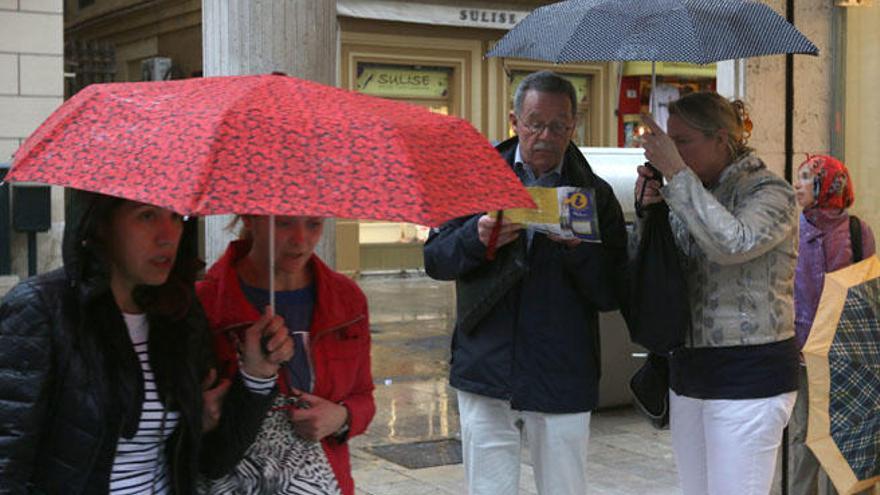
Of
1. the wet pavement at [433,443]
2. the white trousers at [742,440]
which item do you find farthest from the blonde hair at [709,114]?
the wet pavement at [433,443]

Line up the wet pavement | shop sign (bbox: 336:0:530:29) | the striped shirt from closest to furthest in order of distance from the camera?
the striped shirt < the wet pavement < shop sign (bbox: 336:0:530:29)

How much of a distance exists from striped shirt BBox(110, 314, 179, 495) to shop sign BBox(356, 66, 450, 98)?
18139mm

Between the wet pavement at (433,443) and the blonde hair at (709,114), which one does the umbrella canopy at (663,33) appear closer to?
the blonde hair at (709,114)

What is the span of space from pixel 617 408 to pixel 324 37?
449 centimetres

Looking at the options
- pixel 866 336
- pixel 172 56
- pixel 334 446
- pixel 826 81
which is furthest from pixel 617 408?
pixel 172 56

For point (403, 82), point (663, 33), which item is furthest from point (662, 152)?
point (403, 82)

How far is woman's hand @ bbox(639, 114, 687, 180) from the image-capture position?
3934 millimetres

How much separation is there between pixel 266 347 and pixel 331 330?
11.5 inches

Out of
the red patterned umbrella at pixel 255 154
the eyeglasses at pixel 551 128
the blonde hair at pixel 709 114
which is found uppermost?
the blonde hair at pixel 709 114

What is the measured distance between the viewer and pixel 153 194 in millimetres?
2393

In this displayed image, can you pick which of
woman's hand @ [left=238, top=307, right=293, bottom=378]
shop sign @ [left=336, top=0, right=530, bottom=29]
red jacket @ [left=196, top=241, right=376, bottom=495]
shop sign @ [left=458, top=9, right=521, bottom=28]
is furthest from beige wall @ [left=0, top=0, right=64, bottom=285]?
woman's hand @ [left=238, top=307, right=293, bottom=378]

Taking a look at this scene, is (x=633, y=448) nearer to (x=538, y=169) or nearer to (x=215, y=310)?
(x=538, y=169)

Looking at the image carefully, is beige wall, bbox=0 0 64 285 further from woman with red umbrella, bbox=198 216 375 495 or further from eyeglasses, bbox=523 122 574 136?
woman with red umbrella, bbox=198 216 375 495

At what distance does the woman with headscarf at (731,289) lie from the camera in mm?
3949
